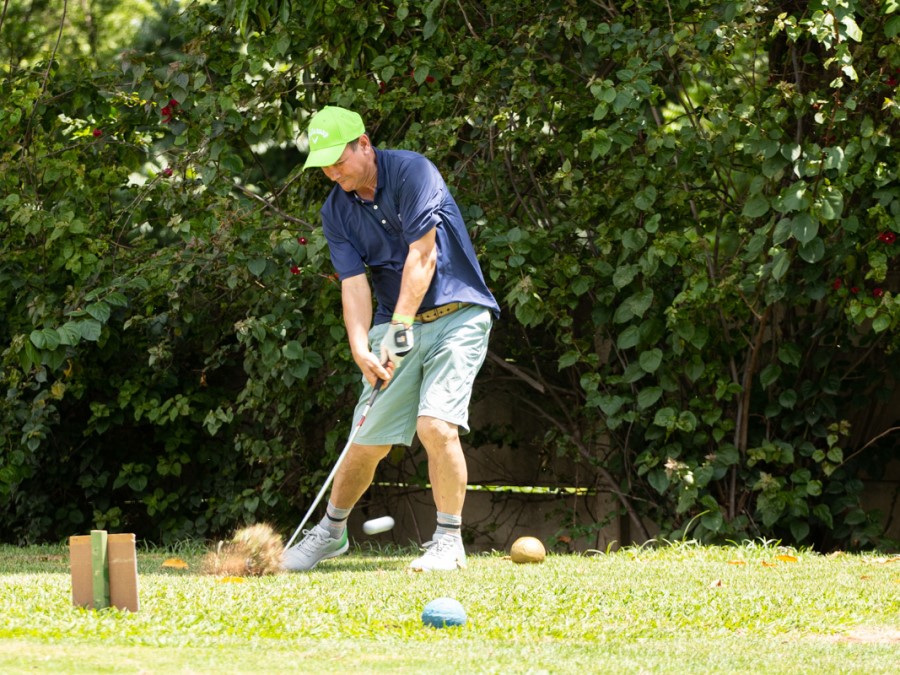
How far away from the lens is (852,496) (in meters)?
5.71

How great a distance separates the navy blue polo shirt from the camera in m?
4.51

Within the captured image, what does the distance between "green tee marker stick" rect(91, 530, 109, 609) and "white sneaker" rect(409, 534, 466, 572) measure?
1.41 metres

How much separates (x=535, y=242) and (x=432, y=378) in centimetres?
138

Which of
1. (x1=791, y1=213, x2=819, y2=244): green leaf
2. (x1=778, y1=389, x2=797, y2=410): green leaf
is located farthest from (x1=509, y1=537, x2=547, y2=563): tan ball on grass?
(x1=791, y1=213, x2=819, y2=244): green leaf

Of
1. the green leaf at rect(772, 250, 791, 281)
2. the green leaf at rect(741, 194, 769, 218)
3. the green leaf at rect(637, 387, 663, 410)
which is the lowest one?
the green leaf at rect(637, 387, 663, 410)

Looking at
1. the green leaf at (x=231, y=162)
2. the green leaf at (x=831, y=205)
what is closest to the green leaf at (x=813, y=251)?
the green leaf at (x=831, y=205)

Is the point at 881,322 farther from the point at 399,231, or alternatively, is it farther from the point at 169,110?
the point at 169,110

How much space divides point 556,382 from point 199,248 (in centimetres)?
204

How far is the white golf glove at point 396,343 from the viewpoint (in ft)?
14.5

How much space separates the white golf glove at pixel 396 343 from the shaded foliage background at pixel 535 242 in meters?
1.16

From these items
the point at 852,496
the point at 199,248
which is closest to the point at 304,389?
the point at 199,248

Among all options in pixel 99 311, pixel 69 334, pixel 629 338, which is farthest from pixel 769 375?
pixel 69 334

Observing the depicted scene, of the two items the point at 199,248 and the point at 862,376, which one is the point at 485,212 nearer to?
the point at 199,248

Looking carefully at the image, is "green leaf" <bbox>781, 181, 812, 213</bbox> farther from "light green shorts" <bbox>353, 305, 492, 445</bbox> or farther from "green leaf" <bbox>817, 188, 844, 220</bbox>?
"light green shorts" <bbox>353, 305, 492, 445</bbox>
